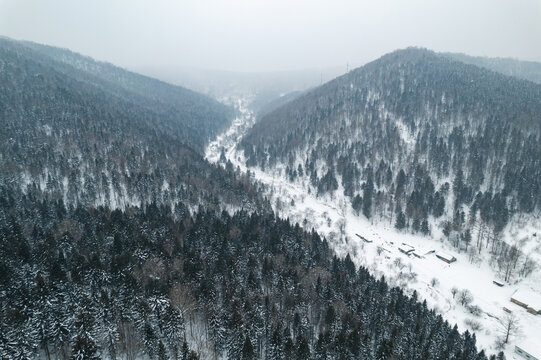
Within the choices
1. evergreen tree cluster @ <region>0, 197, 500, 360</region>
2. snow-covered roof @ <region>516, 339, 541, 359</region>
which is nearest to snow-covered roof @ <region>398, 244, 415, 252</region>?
evergreen tree cluster @ <region>0, 197, 500, 360</region>

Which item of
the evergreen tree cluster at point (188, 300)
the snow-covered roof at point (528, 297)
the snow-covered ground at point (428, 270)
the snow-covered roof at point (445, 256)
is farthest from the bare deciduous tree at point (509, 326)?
the snow-covered roof at point (445, 256)

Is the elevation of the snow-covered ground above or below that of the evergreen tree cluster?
below

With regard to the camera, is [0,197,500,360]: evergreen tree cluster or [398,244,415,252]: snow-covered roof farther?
[398,244,415,252]: snow-covered roof

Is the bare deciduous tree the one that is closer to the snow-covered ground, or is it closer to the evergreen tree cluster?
the snow-covered ground

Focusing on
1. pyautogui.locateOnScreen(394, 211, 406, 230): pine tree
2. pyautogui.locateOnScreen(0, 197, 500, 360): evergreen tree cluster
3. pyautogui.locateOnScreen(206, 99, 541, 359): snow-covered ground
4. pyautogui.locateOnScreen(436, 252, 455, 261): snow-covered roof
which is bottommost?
pyautogui.locateOnScreen(206, 99, 541, 359): snow-covered ground

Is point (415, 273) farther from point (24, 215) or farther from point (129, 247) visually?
point (24, 215)
